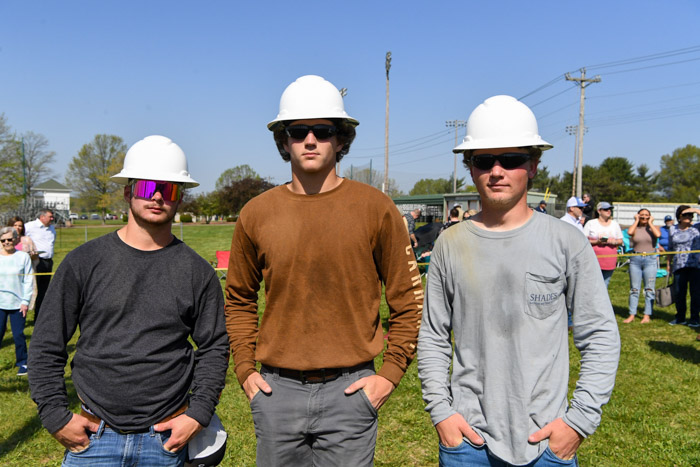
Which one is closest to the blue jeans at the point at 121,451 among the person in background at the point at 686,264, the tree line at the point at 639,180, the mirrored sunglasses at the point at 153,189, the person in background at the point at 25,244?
the mirrored sunglasses at the point at 153,189

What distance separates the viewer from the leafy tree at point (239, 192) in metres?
58.1

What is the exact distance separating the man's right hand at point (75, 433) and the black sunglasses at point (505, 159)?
2.03m

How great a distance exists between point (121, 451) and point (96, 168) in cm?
7070

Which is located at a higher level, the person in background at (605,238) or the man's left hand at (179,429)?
the person in background at (605,238)

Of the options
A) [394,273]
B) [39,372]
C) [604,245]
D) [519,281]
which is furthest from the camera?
[604,245]

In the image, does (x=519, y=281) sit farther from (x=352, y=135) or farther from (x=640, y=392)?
(x=640, y=392)

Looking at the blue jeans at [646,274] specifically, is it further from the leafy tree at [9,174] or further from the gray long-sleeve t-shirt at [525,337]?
the leafy tree at [9,174]

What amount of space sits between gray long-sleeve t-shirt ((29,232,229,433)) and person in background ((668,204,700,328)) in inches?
347

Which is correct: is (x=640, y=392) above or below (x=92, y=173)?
below

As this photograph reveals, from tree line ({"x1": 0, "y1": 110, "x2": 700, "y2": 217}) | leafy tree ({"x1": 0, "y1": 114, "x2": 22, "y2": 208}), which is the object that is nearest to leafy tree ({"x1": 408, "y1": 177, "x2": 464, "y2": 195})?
tree line ({"x1": 0, "y1": 110, "x2": 700, "y2": 217})

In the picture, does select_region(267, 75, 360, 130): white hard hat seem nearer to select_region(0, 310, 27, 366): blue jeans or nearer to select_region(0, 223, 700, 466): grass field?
select_region(0, 223, 700, 466): grass field

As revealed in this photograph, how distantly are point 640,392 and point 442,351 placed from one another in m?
4.81

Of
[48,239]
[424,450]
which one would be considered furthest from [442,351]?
[48,239]

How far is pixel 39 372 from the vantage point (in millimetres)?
2049
